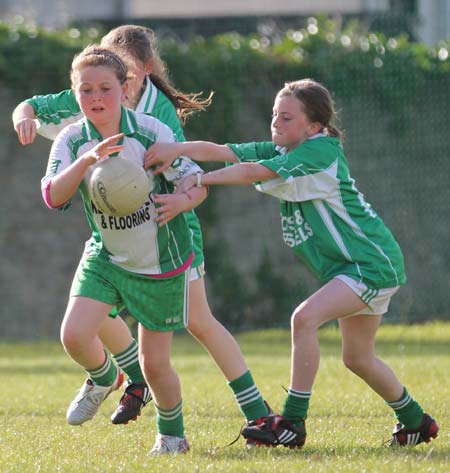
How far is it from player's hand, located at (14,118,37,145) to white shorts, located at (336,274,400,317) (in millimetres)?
1560

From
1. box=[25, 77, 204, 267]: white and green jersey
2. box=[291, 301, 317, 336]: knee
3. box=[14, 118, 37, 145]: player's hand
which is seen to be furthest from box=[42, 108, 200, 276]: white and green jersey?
box=[25, 77, 204, 267]: white and green jersey

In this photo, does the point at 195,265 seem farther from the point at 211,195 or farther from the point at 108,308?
the point at 211,195

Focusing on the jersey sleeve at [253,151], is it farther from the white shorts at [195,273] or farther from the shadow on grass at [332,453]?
the shadow on grass at [332,453]

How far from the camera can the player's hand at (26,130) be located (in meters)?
5.38

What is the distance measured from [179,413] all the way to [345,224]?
3.71ft

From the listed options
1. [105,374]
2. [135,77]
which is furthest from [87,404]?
[135,77]

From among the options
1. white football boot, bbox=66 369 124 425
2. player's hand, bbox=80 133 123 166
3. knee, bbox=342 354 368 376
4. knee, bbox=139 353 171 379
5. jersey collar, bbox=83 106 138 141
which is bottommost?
white football boot, bbox=66 369 124 425

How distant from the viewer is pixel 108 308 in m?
4.98

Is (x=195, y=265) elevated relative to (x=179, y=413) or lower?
elevated

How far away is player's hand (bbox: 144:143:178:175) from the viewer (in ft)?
15.9

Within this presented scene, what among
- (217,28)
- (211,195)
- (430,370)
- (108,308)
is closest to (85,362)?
(108,308)

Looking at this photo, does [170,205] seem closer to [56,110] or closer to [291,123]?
[291,123]

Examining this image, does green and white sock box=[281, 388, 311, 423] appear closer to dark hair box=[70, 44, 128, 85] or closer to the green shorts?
the green shorts

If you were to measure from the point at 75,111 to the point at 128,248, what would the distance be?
1205 millimetres
